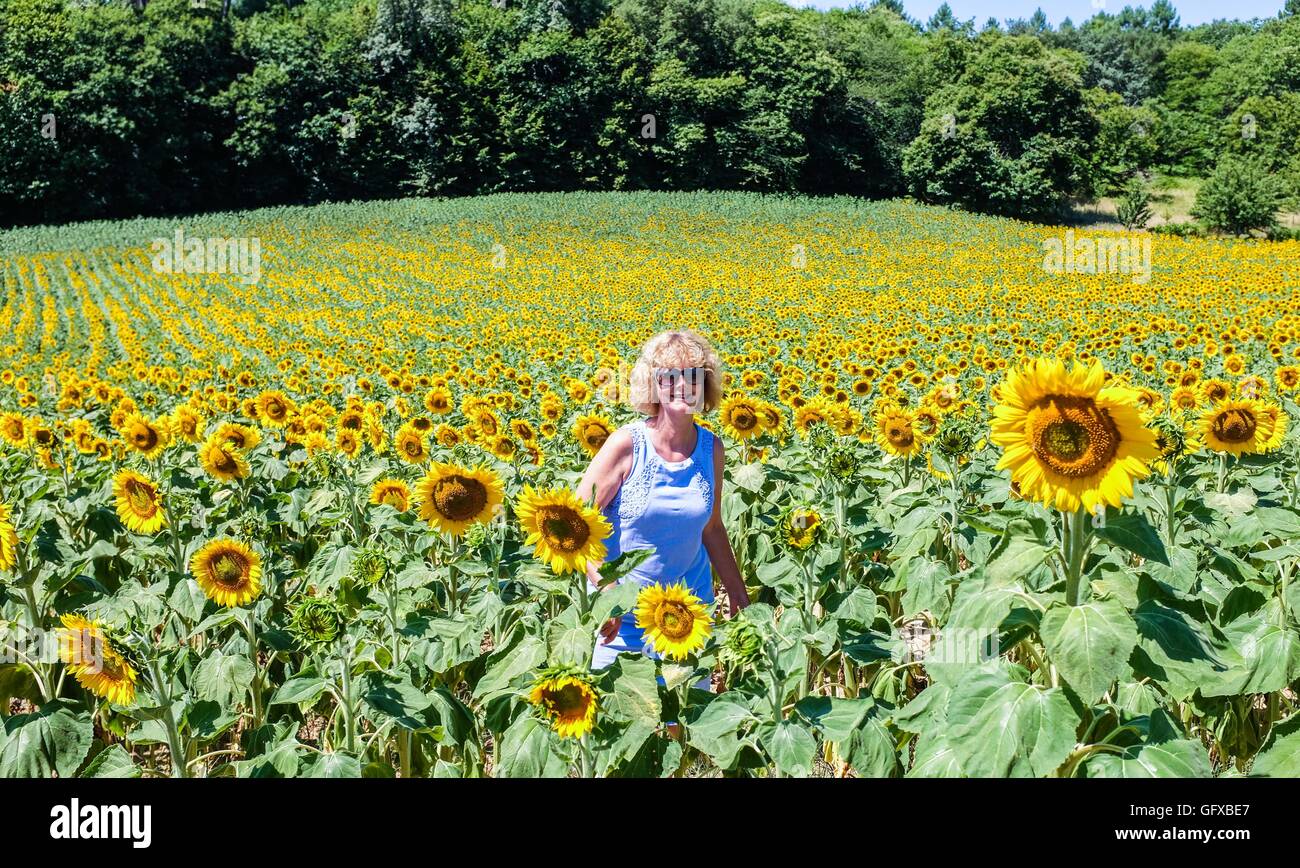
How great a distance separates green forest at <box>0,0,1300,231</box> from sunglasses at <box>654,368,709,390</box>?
49.0 meters

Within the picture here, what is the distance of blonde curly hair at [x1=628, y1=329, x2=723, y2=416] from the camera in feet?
10.5

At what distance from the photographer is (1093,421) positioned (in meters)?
1.79

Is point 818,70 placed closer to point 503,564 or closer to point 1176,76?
point 1176,76

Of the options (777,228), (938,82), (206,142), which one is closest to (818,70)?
(938,82)

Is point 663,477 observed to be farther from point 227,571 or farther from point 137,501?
point 137,501

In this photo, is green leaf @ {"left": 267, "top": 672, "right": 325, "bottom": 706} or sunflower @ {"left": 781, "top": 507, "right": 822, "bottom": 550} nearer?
green leaf @ {"left": 267, "top": 672, "right": 325, "bottom": 706}

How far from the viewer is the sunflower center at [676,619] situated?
2.46 metres

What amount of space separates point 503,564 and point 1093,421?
179cm

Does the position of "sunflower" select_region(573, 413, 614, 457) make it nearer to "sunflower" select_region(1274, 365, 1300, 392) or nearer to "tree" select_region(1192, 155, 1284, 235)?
"sunflower" select_region(1274, 365, 1300, 392)

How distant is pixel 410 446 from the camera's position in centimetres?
450

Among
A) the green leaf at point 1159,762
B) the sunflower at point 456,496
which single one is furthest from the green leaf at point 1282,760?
the sunflower at point 456,496

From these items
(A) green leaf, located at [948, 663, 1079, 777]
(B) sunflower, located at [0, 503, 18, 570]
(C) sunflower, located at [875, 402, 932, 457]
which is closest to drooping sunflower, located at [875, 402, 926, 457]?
(C) sunflower, located at [875, 402, 932, 457]
